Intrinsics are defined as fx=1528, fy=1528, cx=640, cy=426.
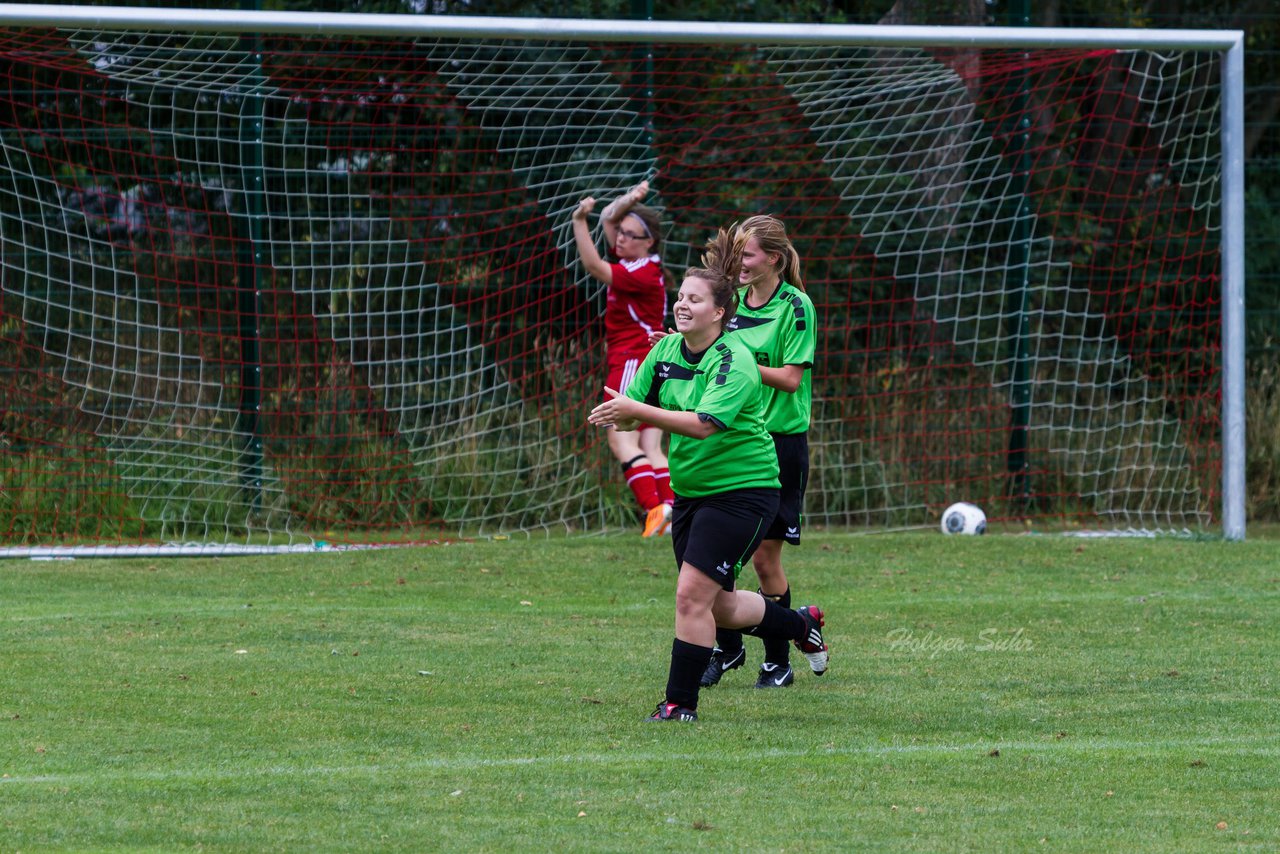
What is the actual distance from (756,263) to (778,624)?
135 centimetres

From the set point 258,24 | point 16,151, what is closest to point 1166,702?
point 258,24

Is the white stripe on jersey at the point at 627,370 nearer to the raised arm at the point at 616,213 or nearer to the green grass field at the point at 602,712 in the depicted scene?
the raised arm at the point at 616,213

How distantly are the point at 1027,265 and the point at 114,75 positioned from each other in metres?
6.26

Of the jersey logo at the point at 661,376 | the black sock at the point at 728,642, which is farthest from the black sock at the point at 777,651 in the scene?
the jersey logo at the point at 661,376

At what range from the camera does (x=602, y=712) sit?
518 cm

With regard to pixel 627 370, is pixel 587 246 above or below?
above

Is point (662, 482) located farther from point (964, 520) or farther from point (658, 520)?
point (964, 520)

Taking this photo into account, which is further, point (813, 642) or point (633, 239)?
point (633, 239)

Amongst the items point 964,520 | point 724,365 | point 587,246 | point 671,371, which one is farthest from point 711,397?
point 964,520

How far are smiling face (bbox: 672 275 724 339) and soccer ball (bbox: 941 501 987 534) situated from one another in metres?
5.26

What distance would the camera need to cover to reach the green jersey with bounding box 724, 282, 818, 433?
18.9 feet

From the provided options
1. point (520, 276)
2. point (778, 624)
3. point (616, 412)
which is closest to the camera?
point (616, 412)

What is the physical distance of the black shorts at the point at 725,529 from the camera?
5.06 m

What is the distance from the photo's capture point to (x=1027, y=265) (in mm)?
10953
